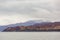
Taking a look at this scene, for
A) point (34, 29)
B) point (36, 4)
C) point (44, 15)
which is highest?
point (36, 4)

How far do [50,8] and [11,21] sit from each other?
0.94m

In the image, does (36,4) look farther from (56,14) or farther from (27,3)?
(56,14)

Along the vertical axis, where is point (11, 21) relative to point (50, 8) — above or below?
below

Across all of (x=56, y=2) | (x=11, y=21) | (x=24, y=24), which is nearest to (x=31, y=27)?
(x=24, y=24)

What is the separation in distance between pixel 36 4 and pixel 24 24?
569 millimetres

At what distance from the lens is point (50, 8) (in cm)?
388

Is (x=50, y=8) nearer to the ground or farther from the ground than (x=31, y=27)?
farther from the ground

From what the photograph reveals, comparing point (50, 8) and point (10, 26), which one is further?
point (50, 8)

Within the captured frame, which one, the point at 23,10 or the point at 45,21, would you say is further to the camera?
the point at 23,10

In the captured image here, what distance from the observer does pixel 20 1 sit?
3875mm

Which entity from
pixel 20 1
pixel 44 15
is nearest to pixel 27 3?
pixel 20 1

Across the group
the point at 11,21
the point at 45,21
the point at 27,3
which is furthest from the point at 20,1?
the point at 45,21

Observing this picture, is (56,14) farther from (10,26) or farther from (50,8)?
(10,26)

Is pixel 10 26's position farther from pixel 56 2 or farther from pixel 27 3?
pixel 56 2
